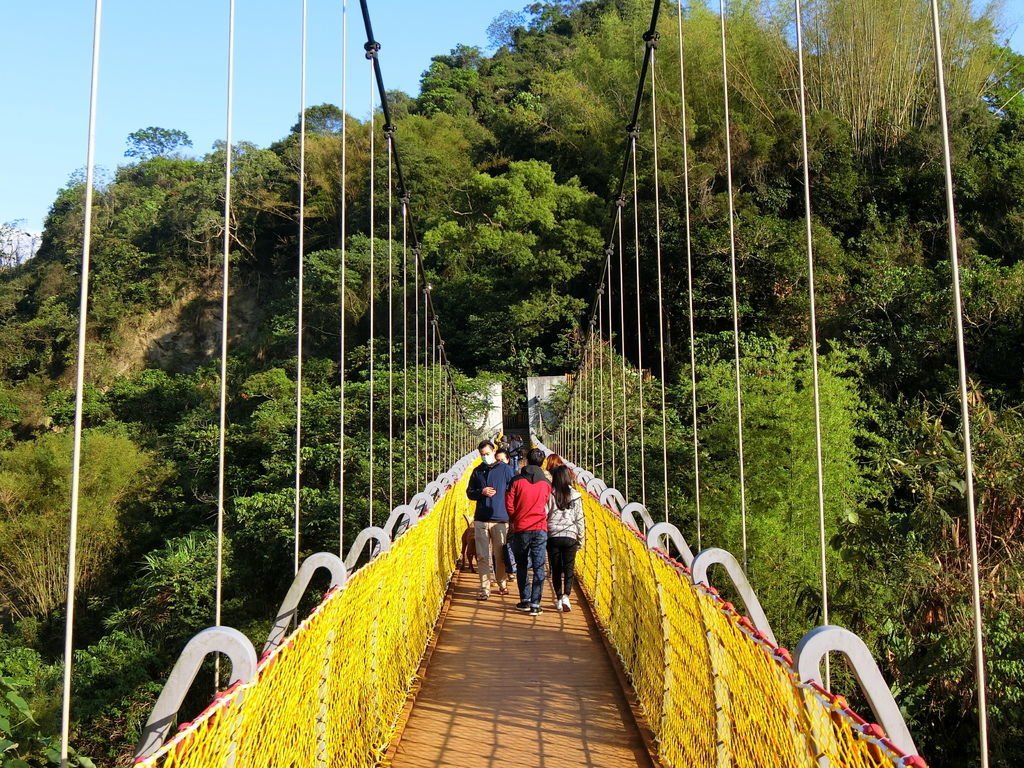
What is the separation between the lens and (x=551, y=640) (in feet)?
14.5

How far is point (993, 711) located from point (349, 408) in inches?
498

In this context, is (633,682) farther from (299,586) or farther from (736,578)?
(299,586)

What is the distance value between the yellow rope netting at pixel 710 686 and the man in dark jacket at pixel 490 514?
1.14 metres

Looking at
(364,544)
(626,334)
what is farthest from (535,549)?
(626,334)

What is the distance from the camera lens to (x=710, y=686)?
8.06ft

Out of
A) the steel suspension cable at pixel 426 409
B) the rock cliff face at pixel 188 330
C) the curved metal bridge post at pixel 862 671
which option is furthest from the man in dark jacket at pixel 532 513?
the rock cliff face at pixel 188 330

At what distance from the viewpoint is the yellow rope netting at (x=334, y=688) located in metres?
1.53

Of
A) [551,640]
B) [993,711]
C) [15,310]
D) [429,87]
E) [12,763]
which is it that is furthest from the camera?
[429,87]

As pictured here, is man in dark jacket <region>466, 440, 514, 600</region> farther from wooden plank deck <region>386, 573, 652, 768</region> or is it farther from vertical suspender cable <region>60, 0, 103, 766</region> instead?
vertical suspender cable <region>60, 0, 103, 766</region>

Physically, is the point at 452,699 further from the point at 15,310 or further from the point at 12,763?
the point at 15,310

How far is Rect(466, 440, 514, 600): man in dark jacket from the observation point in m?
5.38

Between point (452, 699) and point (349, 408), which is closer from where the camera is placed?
point (452, 699)

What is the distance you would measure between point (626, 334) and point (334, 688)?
22412mm

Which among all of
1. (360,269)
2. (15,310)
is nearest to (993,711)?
(360,269)
